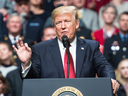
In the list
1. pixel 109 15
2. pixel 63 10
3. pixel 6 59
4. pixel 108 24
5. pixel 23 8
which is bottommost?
pixel 63 10

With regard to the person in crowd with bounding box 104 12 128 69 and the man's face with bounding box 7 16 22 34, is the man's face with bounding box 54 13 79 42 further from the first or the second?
the man's face with bounding box 7 16 22 34

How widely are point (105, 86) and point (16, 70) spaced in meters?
2.80

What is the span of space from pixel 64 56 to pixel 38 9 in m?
3.39

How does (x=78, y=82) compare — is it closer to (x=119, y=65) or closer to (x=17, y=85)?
(x=17, y=85)

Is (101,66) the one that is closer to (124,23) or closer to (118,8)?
(124,23)

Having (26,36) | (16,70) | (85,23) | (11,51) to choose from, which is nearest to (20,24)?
(26,36)

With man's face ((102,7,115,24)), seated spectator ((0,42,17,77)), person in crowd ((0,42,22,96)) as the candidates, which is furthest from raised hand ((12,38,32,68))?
man's face ((102,7,115,24))

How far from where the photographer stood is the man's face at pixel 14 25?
15.9 feet

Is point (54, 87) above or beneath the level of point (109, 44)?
beneath

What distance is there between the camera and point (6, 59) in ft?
14.8

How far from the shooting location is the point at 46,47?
92.3 inches

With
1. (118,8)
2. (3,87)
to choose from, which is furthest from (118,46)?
(3,87)

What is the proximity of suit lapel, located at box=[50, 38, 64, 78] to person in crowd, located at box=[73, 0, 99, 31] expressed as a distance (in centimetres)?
308

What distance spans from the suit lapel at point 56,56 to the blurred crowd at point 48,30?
6.42 feet
